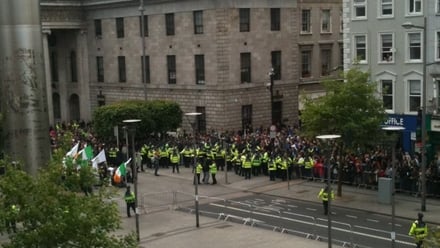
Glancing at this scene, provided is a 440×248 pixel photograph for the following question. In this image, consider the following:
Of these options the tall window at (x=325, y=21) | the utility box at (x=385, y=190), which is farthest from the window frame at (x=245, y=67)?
the utility box at (x=385, y=190)

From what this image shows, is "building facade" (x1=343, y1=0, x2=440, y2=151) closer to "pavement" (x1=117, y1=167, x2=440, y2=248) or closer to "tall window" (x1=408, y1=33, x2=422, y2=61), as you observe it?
"tall window" (x1=408, y1=33, x2=422, y2=61)

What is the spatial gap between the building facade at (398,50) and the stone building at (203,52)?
43.5 feet

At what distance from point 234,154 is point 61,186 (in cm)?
2702

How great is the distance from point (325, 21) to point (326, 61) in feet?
12.2

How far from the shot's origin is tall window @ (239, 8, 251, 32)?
184ft

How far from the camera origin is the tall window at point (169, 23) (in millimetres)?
59062

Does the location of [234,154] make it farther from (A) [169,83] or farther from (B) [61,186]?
(B) [61,186]

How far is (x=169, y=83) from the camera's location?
60250 mm

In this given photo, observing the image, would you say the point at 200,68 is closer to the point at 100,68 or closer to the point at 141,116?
the point at 141,116

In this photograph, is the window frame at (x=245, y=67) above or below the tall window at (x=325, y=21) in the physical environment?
below

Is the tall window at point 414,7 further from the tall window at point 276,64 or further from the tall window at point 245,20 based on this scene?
the tall window at point 276,64

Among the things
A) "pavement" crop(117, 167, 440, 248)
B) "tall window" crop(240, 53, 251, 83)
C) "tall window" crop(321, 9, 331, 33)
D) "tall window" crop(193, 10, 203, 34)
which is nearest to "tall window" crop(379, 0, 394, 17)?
"pavement" crop(117, 167, 440, 248)

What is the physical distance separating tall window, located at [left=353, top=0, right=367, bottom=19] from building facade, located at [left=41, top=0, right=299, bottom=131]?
523 inches

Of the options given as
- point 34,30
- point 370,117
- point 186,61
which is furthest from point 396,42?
point 34,30
